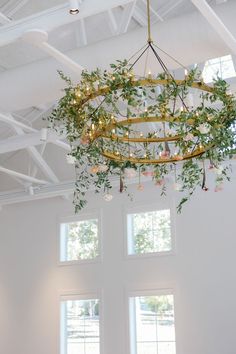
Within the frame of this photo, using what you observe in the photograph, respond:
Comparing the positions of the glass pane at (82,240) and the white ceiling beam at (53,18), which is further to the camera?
the glass pane at (82,240)

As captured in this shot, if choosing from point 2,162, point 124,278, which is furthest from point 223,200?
point 2,162

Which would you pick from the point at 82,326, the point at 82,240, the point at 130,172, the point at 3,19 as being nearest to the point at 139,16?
the point at 3,19

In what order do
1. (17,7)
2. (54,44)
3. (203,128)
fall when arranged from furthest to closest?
(54,44), (17,7), (203,128)

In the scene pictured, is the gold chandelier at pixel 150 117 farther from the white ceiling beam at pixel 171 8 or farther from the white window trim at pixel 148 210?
the white window trim at pixel 148 210

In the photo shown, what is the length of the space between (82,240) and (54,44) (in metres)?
3.99

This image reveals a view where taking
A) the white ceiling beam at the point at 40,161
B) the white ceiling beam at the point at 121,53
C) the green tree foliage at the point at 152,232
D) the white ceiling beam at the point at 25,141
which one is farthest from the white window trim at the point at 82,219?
the white ceiling beam at the point at 121,53

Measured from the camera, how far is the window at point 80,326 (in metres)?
9.90

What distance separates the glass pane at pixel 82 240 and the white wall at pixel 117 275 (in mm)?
261

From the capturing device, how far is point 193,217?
9.27 m

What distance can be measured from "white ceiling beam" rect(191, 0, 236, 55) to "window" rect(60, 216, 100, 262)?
5.99 m

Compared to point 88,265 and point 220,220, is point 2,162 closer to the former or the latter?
point 88,265

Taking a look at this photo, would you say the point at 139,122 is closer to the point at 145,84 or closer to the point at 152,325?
the point at 145,84

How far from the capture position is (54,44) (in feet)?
27.3

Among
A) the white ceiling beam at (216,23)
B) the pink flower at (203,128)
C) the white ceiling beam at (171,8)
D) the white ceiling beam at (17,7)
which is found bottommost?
the pink flower at (203,128)
